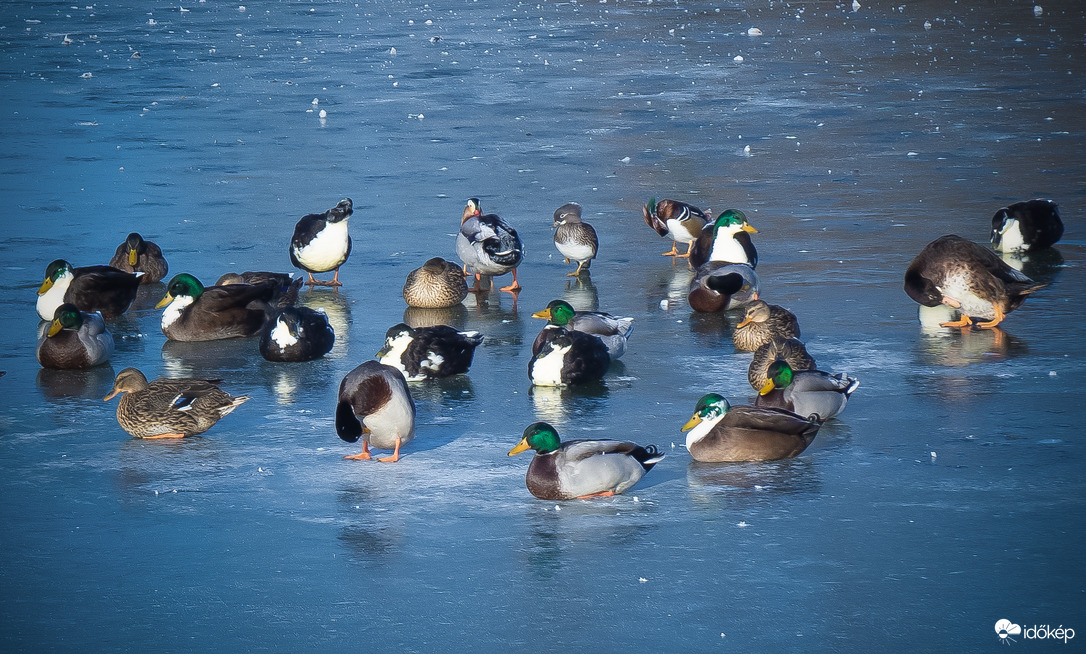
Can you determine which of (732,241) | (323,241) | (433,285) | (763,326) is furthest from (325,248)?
(763,326)

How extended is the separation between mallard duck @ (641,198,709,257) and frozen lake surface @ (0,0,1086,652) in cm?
26

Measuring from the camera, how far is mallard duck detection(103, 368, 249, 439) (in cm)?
765

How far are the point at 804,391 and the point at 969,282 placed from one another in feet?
8.94

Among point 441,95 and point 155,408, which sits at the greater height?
point 441,95

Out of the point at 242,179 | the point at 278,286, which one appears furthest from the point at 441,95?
the point at 278,286

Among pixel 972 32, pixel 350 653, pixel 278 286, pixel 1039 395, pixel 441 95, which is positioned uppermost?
pixel 972 32

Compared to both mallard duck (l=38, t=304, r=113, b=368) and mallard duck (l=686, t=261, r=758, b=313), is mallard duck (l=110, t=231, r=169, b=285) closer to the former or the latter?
mallard duck (l=38, t=304, r=113, b=368)

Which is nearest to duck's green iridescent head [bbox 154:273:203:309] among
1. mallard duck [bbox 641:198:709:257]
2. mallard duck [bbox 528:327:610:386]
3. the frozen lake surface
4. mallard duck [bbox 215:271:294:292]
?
the frozen lake surface

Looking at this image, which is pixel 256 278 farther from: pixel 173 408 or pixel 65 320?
pixel 173 408

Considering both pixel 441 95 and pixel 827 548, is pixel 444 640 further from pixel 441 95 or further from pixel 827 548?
pixel 441 95

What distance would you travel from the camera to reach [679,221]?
12062 mm

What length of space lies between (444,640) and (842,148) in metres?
12.7

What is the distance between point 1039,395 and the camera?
26.9ft

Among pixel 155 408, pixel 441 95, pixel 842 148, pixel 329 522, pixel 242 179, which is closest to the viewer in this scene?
pixel 329 522
